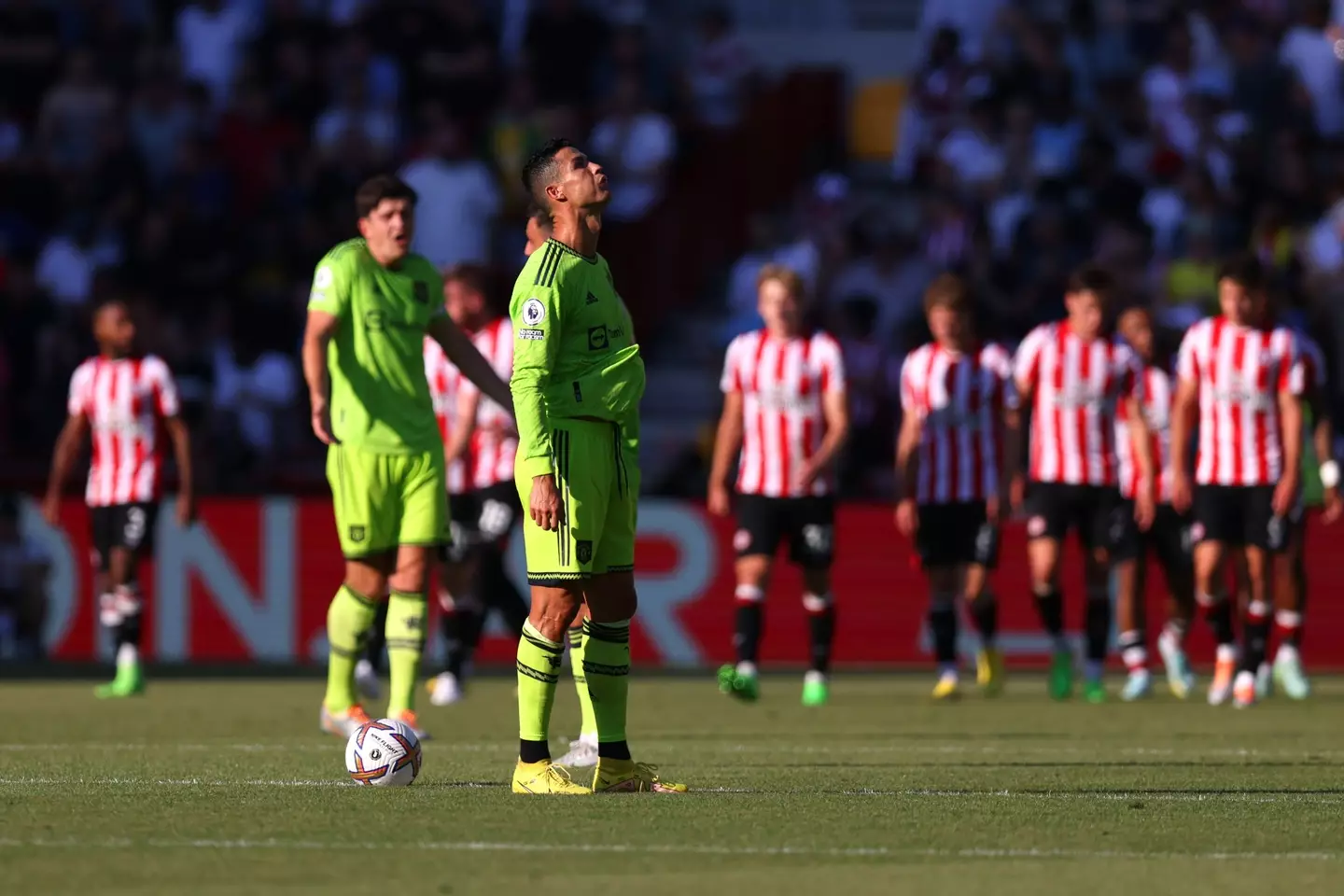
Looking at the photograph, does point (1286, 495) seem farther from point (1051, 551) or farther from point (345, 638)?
point (345, 638)

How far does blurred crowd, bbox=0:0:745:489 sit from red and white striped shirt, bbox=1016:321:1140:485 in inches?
271

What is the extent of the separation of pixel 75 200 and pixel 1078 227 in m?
8.89

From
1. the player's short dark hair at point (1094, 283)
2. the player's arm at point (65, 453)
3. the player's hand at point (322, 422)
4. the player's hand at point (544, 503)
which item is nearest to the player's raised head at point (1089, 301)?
the player's short dark hair at point (1094, 283)

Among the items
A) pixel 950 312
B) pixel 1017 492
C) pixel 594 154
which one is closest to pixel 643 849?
pixel 950 312

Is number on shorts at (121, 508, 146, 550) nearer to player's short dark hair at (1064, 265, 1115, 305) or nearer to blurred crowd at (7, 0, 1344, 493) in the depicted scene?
blurred crowd at (7, 0, 1344, 493)

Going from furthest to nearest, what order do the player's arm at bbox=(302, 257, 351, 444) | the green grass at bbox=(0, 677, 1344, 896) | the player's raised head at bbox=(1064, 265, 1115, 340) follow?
the player's raised head at bbox=(1064, 265, 1115, 340) < the player's arm at bbox=(302, 257, 351, 444) < the green grass at bbox=(0, 677, 1344, 896)

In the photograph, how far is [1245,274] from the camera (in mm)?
14227

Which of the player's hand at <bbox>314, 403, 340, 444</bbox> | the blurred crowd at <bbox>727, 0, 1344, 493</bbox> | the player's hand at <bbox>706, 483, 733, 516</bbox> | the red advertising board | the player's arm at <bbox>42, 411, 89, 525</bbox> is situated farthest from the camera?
the blurred crowd at <bbox>727, 0, 1344, 493</bbox>

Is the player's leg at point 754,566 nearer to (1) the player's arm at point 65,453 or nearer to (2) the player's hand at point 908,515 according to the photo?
(2) the player's hand at point 908,515

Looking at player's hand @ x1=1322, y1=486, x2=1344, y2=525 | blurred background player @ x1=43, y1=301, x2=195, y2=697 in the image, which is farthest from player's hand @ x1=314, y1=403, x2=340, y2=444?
player's hand @ x1=1322, y1=486, x2=1344, y2=525

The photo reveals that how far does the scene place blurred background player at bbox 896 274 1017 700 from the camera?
607 inches

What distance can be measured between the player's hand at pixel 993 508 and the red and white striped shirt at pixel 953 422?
29 mm

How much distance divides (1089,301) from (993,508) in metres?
1.41

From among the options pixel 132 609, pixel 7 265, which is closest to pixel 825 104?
pixel 7 265
